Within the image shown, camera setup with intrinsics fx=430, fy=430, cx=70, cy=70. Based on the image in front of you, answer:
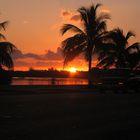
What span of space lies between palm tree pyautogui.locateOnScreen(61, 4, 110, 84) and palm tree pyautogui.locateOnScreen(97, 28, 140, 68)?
13.0ft

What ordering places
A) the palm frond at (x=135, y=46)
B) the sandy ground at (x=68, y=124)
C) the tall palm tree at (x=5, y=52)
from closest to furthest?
the sandy ground at (x=68, y=124) → the tall palm tree at (x=5, y=52) → the palm frond at (x=135, y=46)

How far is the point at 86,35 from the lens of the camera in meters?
40.9

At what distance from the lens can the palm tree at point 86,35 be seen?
40.8 meters

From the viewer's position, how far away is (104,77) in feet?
106

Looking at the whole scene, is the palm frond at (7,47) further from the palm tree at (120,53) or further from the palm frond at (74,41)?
the palm tree at (120,53)

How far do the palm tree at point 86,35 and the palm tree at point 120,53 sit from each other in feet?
13.0

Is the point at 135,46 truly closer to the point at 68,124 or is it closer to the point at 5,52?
the point at 5,52

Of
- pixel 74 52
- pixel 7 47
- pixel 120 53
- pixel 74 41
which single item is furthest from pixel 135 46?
pixel 7 47

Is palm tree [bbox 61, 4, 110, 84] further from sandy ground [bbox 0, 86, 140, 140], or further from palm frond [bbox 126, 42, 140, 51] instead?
sandy ground [bbox 0, 86, 140, 140]

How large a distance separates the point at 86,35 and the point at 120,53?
27.0ft

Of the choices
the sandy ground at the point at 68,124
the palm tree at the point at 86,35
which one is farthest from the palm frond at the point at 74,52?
the sandy ground at the point at 68,124

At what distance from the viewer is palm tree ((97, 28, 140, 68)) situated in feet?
153

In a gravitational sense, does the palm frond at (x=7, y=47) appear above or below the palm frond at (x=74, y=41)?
below

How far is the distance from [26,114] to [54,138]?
4.95 m
